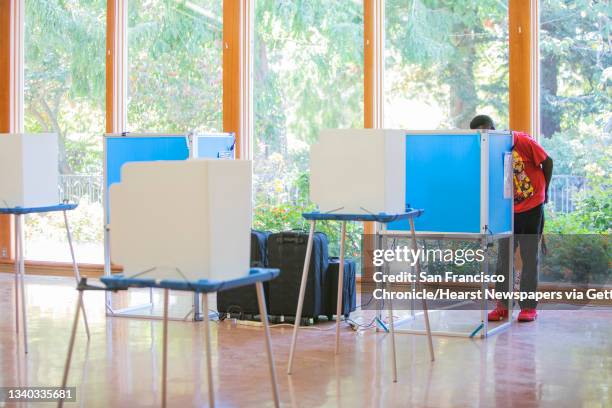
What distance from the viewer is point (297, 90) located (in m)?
8.60

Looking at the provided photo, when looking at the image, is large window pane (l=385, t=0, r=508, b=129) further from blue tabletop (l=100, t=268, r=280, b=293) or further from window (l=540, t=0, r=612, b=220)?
blue tabletop (l=100, t=268, r=280, b=293)

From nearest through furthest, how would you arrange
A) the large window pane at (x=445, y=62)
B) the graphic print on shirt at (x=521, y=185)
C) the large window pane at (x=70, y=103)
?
the graphic print on shirt at (x=521, y=185), the large window pane at (x=445, y=62), the large window pane at (x=70, y=103)

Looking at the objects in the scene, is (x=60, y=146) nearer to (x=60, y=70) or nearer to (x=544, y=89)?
(x=60, y=70)

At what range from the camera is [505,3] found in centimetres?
780

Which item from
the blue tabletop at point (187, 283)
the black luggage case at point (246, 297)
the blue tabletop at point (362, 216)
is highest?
the blue tabletop at point (362, 216)

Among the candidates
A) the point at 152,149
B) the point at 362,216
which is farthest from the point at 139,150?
the point at 362,216

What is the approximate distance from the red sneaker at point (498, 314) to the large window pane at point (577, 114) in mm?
951

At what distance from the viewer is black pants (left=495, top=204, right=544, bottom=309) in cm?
677

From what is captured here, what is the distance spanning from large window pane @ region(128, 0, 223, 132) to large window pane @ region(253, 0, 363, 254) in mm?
463

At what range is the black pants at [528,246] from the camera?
22.2 feet

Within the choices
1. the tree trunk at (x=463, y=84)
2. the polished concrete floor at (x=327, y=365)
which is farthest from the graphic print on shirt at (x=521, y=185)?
the tree trunk at (x=463, y=84)

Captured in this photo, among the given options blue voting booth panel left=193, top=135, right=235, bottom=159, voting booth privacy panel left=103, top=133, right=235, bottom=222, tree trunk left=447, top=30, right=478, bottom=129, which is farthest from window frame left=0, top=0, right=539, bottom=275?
voting booth privacy panel left=103, top=133, right=235, bottom=222

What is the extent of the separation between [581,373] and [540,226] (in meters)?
1.84

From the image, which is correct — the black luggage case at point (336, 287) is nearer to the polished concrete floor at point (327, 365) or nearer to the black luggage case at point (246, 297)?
the polished concrete floor at point (327, 365)
